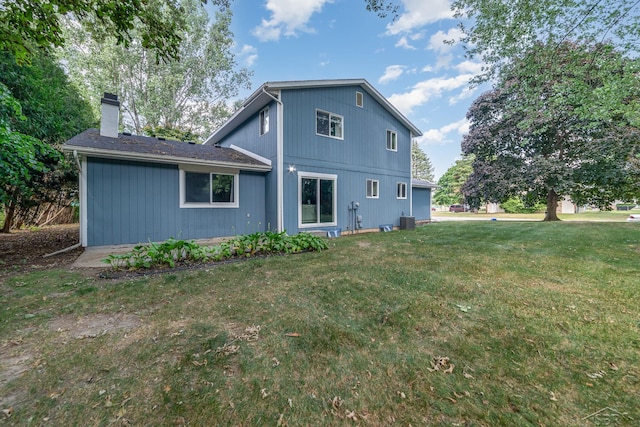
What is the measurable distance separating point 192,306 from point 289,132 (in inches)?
261

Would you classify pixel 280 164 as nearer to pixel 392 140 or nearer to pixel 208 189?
pixel 208 189

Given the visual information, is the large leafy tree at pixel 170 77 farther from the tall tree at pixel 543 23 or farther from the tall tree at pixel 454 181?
the tall tree at pixel 454 181

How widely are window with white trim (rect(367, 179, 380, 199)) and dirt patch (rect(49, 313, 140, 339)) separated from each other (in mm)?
9134

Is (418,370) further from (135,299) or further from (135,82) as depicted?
(135,82)

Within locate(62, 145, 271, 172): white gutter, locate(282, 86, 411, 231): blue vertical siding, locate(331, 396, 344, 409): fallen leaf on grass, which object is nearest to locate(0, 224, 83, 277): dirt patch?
locate(62, 145, 271, 172): white gutter

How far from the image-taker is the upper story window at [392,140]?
38.2ft

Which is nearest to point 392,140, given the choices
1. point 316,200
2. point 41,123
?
point 316,200

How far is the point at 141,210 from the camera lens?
6.78 metres

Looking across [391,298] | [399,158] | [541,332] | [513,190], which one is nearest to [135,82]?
[399,158]

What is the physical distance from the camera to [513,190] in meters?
15.7

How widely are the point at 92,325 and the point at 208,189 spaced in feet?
18.5

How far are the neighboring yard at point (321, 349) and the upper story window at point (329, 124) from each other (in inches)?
259

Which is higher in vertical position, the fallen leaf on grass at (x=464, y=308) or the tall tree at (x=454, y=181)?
the tall tree at (x=454, y=181)

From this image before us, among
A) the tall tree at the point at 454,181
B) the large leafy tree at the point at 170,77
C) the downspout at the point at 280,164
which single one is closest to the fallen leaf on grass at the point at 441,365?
the downspout at the point at 280,164
